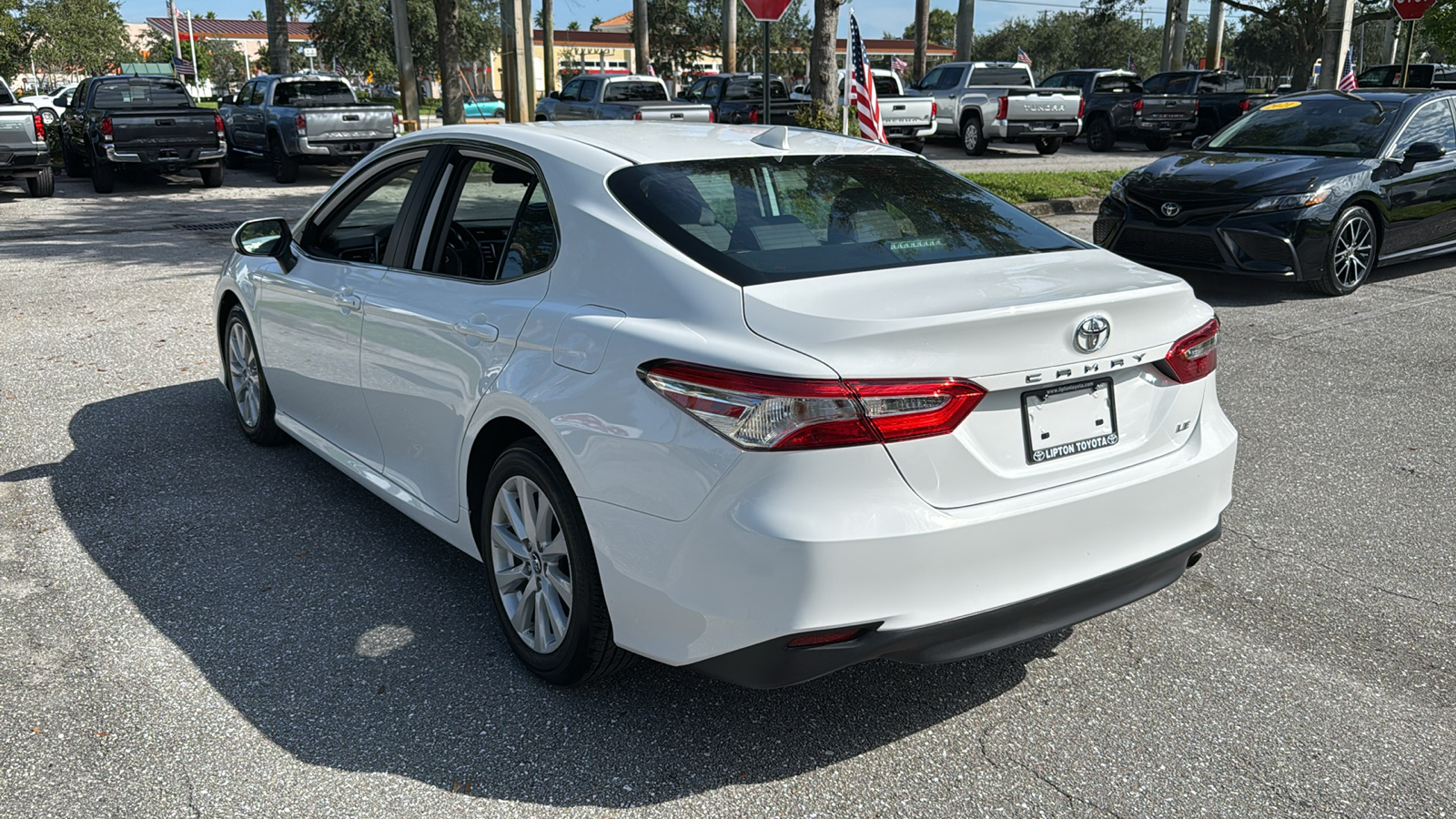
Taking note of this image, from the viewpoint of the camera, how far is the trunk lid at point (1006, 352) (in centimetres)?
269

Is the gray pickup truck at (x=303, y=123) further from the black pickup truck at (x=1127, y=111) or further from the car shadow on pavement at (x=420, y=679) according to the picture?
the black pickup truck at (x=1127, y=111)

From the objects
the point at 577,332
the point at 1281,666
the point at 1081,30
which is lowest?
the point at 1281,666

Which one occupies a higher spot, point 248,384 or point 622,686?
point 248,384

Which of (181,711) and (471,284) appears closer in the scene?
(181,711)

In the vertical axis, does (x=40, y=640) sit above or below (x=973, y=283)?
below

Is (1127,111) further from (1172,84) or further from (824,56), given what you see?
(824,56)

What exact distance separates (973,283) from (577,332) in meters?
1.03

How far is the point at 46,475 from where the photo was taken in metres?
5.27

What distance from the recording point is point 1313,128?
33.0ft

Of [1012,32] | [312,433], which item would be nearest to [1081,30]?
[1012,32]

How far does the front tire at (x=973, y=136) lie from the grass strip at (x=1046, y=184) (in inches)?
278

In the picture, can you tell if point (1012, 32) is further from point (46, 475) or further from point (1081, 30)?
point (46, 475)

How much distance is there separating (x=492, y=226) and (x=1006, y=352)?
195 cm

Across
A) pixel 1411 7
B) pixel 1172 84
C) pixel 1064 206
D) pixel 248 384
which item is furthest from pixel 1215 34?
pixel 248 384
